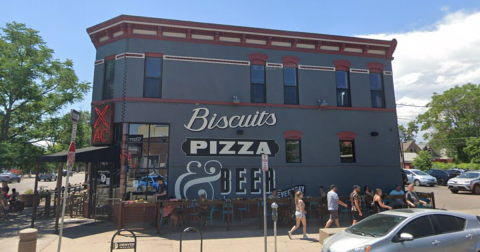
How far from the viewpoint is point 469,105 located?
5238cm

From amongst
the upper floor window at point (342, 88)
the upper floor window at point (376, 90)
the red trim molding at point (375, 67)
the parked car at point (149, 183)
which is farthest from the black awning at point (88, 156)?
the red trim molding at point (375, 67)

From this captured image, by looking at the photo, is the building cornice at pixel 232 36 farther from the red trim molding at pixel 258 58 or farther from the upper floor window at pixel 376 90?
the upper floor window at pixel 376 90

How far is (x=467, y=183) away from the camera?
74.8 ft

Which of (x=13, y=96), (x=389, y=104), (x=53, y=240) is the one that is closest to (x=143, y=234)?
(x=53, y=240)

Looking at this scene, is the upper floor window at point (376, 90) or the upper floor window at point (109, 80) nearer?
the upper floor window at point (109, 80)

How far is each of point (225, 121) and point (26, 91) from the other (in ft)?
33.9

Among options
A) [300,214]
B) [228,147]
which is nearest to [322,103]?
[228,147]

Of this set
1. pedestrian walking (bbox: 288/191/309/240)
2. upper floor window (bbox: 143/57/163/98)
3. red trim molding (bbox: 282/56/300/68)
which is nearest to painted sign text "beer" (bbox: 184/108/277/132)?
upper floor window (bbox: 143/57/163/98)

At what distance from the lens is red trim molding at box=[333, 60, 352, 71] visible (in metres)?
15.6

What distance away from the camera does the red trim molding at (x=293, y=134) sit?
14.4 meters

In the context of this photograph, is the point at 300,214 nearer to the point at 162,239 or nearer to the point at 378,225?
the point at 378,225

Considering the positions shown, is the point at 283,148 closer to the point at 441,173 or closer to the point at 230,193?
the point at 230,193

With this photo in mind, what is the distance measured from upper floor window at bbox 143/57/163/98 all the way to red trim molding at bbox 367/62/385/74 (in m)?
11.1

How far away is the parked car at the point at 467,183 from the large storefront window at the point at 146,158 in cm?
2325
